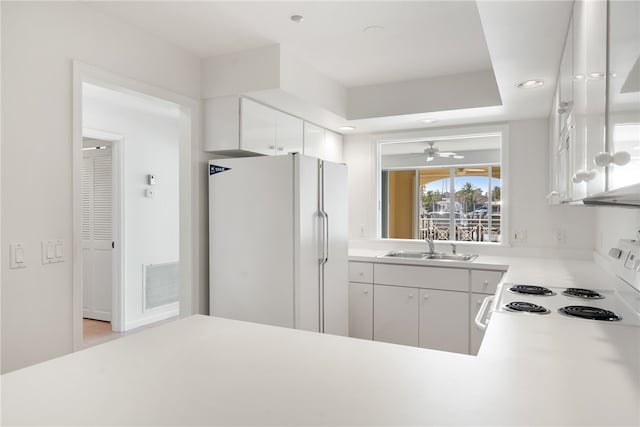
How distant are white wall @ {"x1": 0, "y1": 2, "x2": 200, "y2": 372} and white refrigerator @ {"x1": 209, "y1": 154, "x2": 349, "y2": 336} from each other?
3.32 feet

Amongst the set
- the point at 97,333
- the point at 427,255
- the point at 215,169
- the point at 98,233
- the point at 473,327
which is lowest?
the point at 97,333

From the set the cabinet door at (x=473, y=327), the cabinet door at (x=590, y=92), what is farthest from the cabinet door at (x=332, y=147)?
the cabinet door at (x=590, y=92)

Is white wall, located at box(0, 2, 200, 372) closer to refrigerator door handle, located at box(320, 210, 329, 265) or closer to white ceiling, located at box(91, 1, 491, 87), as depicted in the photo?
white ceiling, located at box(91, 1, 491, 87)

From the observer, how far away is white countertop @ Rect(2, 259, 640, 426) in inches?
30.9

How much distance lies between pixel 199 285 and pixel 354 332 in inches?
59.6

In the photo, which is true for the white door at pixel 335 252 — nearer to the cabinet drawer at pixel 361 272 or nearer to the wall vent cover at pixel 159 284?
the cabinet drawer at pixel 361 272

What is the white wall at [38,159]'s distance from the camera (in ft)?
6.37

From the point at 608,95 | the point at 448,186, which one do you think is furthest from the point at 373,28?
the point at 448,186

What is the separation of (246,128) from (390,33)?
1.18 metres

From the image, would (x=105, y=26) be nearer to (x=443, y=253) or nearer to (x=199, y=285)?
(x=199, y=285)

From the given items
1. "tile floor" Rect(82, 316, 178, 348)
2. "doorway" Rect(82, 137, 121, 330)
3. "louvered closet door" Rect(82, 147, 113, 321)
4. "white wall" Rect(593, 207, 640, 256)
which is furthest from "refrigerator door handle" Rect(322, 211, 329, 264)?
"louvered closet door" Rect(82, 147, 113, 321)

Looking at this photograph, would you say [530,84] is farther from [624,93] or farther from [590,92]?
[624,93]

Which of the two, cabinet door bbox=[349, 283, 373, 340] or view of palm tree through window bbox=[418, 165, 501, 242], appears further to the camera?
view of palm tree through window bbox=[418, 165, 501, 242]

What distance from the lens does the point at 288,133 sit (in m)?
3.52
